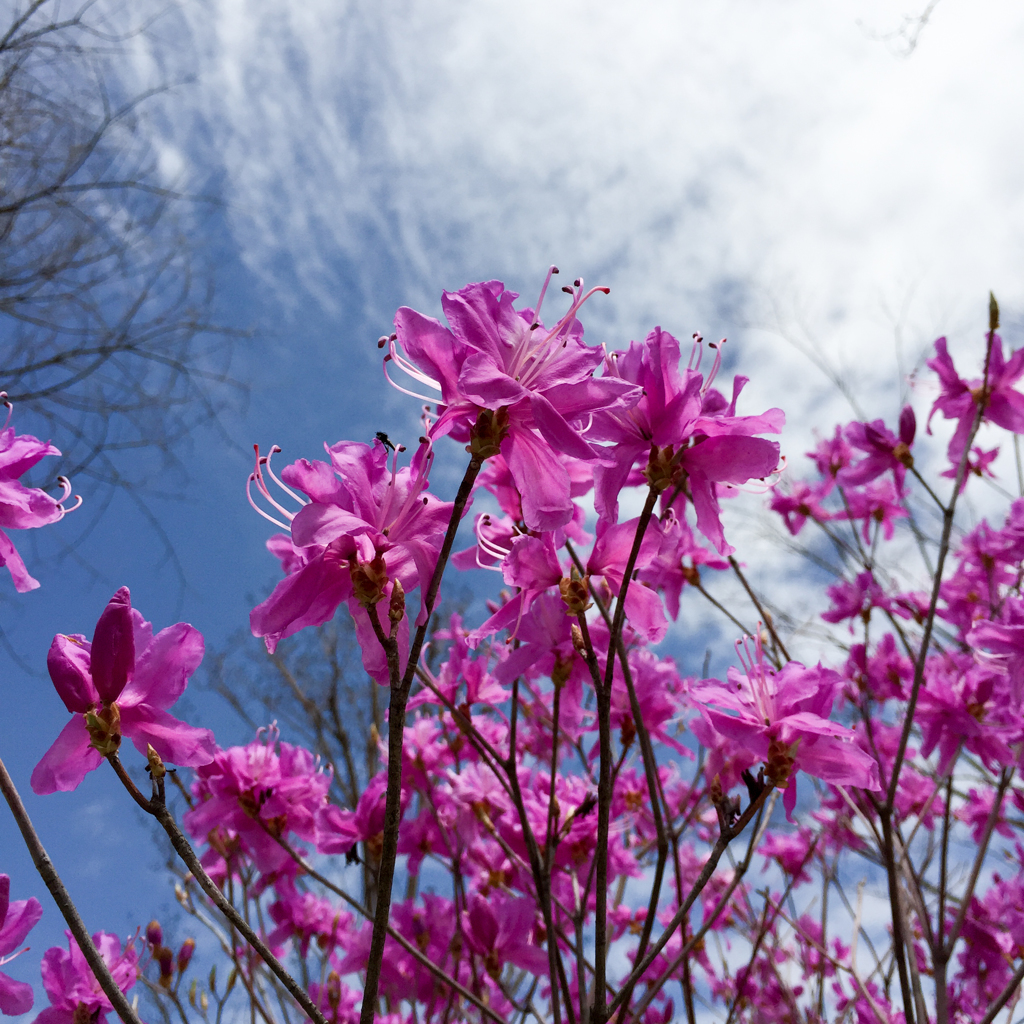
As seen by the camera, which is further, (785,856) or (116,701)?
(785,856)

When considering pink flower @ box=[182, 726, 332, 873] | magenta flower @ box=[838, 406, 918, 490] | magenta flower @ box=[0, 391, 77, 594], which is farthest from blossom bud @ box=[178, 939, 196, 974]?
magenta flower @ box=[838, 406, 918, 490]

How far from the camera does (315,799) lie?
1937 millimetres

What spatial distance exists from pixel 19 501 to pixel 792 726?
1205 millimetres

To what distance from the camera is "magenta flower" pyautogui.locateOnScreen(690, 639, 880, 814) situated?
44.3 inches

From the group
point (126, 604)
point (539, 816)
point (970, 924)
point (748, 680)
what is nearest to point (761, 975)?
point (970, 924)

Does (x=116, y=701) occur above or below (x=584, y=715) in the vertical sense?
below

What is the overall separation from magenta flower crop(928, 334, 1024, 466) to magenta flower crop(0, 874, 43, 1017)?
8.22 ft

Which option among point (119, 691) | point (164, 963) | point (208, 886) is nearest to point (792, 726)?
point (208, 886)

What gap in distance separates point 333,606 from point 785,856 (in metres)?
3.46

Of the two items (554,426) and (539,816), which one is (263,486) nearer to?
(554,426)

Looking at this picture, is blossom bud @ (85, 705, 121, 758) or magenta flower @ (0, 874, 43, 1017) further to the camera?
magenta flower @ (0, 874, 43, 1017)

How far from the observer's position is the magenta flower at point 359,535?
1015 millimetres

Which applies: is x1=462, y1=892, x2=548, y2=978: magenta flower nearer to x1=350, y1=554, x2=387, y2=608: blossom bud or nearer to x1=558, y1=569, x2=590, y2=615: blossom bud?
x1=558, y1=569, x2=590, y2=615: blossom bud

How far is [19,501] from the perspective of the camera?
119cm
